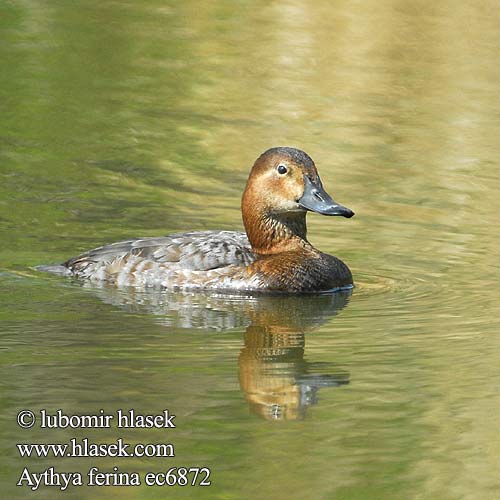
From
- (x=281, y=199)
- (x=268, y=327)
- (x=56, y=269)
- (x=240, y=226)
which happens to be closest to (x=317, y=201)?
(x=281, y=199)

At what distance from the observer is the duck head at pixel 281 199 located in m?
11.2

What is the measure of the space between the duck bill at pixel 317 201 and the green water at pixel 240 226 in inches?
24.8

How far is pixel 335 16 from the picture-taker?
22578 mm

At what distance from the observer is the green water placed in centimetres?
756

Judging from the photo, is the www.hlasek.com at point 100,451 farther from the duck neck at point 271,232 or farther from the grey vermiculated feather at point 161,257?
the duck neck at point 271,232

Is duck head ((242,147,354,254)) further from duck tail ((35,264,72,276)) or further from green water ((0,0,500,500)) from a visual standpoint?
duck tail ((35,264,72,276))

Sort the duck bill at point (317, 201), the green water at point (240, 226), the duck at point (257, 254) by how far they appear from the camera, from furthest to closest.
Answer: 1. the duck at point (257, 254)
2. the duck bill at point (317, 201)
3. the green water at point (240, 226)

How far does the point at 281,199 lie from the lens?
444 inches

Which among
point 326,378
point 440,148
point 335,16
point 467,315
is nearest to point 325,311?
point 467,315

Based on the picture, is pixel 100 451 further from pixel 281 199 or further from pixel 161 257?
pixel 281 199

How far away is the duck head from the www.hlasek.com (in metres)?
3.54

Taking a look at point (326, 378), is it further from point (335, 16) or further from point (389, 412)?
point (335, 16)

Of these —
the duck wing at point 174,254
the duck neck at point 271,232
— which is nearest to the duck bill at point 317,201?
the duck neck at point 271,232

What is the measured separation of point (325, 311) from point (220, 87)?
29.9 ft
